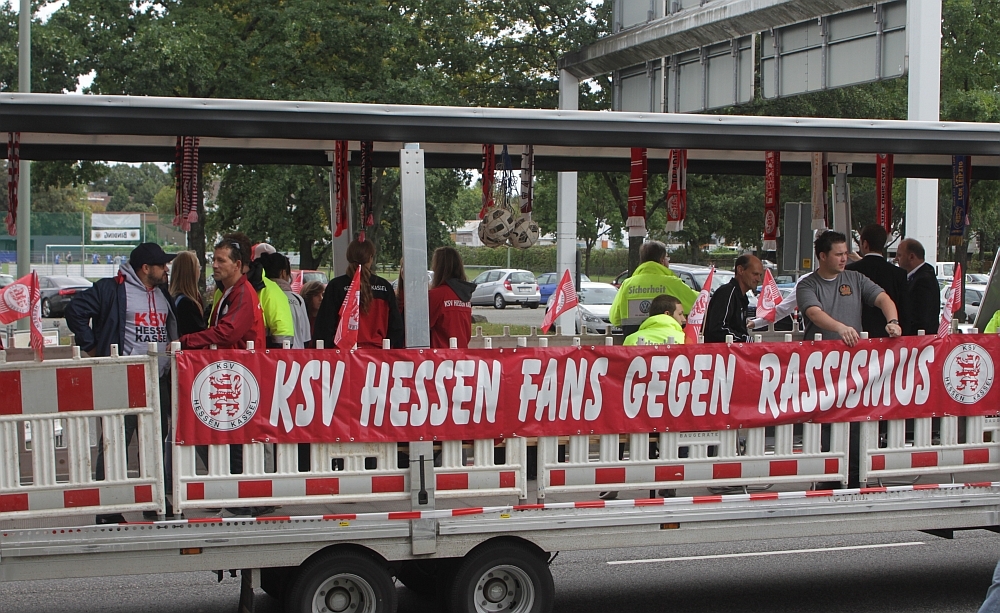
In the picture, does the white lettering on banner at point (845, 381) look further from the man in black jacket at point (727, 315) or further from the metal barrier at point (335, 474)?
the man in black jacket at point (727, 315)

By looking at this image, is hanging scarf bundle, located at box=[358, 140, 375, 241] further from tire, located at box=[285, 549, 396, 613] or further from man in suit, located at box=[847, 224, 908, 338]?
man in suit, located at box=[847, 224, 908, 338]

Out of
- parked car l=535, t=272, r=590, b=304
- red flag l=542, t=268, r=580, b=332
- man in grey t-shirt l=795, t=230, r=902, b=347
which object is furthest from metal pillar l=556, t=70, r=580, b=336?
parked car l=535, t=272, r=590, b=304

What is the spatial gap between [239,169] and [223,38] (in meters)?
2.75

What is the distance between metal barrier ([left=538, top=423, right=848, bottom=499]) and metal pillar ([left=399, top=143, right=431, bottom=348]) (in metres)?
0.92

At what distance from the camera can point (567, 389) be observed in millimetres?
5816

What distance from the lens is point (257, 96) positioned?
2141 cm

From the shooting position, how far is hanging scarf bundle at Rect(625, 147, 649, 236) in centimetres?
897

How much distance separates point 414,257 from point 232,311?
116 cm

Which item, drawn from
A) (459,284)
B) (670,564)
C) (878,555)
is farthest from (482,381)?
(878,555)

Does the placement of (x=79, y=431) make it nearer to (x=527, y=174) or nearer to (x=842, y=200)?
(x=527, y=174)

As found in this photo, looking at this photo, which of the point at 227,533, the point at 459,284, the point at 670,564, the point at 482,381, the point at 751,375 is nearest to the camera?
the point at 227,533

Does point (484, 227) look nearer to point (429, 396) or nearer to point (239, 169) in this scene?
point (429, 396)

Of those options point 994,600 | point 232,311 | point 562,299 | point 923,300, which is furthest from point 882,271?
point 232,311

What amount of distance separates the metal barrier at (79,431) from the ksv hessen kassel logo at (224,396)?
0.22m
